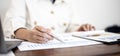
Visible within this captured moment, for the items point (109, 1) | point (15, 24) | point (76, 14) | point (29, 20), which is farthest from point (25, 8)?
point (109, 1)

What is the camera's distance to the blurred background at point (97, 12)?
1.70 meters

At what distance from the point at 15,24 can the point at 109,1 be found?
1.26 metres

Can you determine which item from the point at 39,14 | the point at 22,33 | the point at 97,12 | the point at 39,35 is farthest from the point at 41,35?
the point at 97,12

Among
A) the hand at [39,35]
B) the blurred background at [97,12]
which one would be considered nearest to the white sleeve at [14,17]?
the hand at [39,35]

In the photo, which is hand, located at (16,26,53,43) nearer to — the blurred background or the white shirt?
the white shirt

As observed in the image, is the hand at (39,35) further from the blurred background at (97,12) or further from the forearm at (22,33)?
the blurred background at (97,12)

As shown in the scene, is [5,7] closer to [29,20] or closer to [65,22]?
[29,20]

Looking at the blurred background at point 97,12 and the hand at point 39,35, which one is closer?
the hand at point 39,35

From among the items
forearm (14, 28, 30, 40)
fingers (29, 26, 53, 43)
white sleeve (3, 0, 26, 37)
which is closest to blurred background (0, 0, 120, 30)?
white sleeve (3, 0, 26, 37)

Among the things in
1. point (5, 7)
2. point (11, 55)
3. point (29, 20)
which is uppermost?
point (5, 7)

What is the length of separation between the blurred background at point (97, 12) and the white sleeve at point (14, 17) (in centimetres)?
62

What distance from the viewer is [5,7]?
140 cm

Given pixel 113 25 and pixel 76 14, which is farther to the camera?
pixel 113 25

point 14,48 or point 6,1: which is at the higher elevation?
point 6,1
